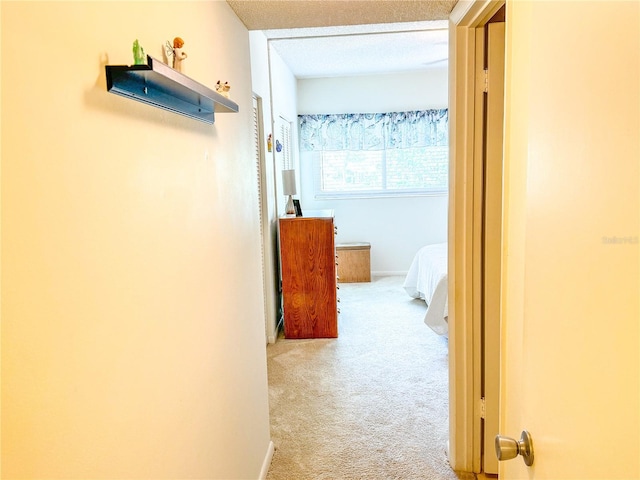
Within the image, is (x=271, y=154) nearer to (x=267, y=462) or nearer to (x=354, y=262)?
(x=354, y=262)

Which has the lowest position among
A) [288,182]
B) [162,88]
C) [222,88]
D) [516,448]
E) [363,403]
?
[363,403]

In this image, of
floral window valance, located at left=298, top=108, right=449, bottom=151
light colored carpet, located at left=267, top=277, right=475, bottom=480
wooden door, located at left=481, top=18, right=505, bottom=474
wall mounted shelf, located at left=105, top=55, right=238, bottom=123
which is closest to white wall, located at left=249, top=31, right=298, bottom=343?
light colored carpet, located at left=267, top=277, right=475, bottom=480

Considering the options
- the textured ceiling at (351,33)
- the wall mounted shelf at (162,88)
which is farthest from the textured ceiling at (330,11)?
the wall mounted shelf at (162,88)

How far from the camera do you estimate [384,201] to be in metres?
5.98

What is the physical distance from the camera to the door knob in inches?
34.9

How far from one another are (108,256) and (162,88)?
0.40 m

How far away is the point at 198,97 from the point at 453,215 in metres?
1.21

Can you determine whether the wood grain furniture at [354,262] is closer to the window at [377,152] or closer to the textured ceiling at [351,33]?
the window at [377,152]

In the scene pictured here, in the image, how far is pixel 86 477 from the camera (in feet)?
2.75

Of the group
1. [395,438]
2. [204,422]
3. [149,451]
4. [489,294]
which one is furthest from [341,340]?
[149,451]

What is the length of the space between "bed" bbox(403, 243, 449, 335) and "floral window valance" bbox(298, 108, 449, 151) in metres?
1.70

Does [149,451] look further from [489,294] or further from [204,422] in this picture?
[489,294]

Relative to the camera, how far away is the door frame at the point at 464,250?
74.1 inches

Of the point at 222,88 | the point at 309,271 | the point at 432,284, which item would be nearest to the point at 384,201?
the point at 432,284
